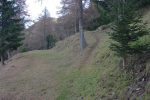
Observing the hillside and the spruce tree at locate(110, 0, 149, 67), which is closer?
the spruce tree at locate(110, 0, 149, 67)

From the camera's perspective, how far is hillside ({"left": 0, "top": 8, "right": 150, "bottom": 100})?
13.3m

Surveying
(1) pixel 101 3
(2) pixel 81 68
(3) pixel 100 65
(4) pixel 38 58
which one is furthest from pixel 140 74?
(4) pixel 38 58

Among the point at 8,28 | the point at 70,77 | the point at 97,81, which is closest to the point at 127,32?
the point at 97,81

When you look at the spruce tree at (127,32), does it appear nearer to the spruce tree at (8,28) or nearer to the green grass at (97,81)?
the green grass at (97,81)

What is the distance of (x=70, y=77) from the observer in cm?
1855

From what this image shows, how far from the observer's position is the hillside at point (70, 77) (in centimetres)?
1330

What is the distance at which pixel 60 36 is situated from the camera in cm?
5709

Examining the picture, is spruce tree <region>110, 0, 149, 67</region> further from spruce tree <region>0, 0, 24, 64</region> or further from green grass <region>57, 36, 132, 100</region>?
spruce tree <region>0, 0, 24, 64</region>

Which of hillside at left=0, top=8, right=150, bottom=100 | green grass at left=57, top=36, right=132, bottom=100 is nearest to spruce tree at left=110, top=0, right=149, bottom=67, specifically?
hillside at left=0, top=8, right=150, bottom=100

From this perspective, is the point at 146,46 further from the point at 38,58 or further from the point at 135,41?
the point at 38,58

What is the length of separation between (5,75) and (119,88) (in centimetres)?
1311

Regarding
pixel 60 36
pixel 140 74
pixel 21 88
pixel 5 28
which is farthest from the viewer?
pixel 60 36

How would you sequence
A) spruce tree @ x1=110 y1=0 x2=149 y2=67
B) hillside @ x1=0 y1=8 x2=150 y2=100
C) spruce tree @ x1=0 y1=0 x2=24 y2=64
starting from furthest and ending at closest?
spruce tree @ x1=0 y1=0 x2=24 y2=64
hillside @ x1=0 y1=8 x2=150 y2=100
spruce tree @ x1=110 y1=0 x2=149 y2=67

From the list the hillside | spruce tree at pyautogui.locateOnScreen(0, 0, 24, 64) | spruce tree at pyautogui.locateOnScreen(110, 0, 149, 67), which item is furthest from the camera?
spruce tree at pyautogui.locateOnScreen(0, 0, 24, 64)
